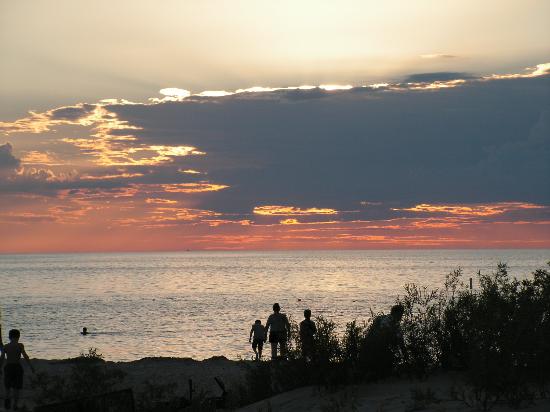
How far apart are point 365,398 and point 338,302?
258 ft

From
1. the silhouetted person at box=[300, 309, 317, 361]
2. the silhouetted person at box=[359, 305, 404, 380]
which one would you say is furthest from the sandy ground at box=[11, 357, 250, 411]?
the silhouetted person at box=[359, 305, 404, 380]

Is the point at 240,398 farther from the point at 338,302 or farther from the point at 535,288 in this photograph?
the point at 338,302

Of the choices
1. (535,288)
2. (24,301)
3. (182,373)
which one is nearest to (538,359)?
(535,288)

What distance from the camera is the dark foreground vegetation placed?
11266mm

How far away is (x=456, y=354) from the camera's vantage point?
13.7m

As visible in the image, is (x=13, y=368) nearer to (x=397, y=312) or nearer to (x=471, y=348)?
(x=397, y=312)

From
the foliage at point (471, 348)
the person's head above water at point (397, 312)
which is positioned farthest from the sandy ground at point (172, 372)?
the person's head above water at point (397, 312)

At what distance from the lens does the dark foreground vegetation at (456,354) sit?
37.0ft

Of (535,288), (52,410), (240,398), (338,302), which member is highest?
(535,288)

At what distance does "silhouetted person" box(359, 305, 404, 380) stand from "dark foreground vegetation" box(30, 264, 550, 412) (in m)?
0.10

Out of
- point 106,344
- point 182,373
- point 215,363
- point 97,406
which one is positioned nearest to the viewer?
point 97,406

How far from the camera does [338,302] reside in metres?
90.8

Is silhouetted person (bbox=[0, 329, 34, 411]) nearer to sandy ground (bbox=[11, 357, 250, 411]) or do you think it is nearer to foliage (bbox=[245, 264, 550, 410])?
sandy ground (bbox=[11, 357, 250, 411])

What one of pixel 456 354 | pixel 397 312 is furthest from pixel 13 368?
pixel 456 354
